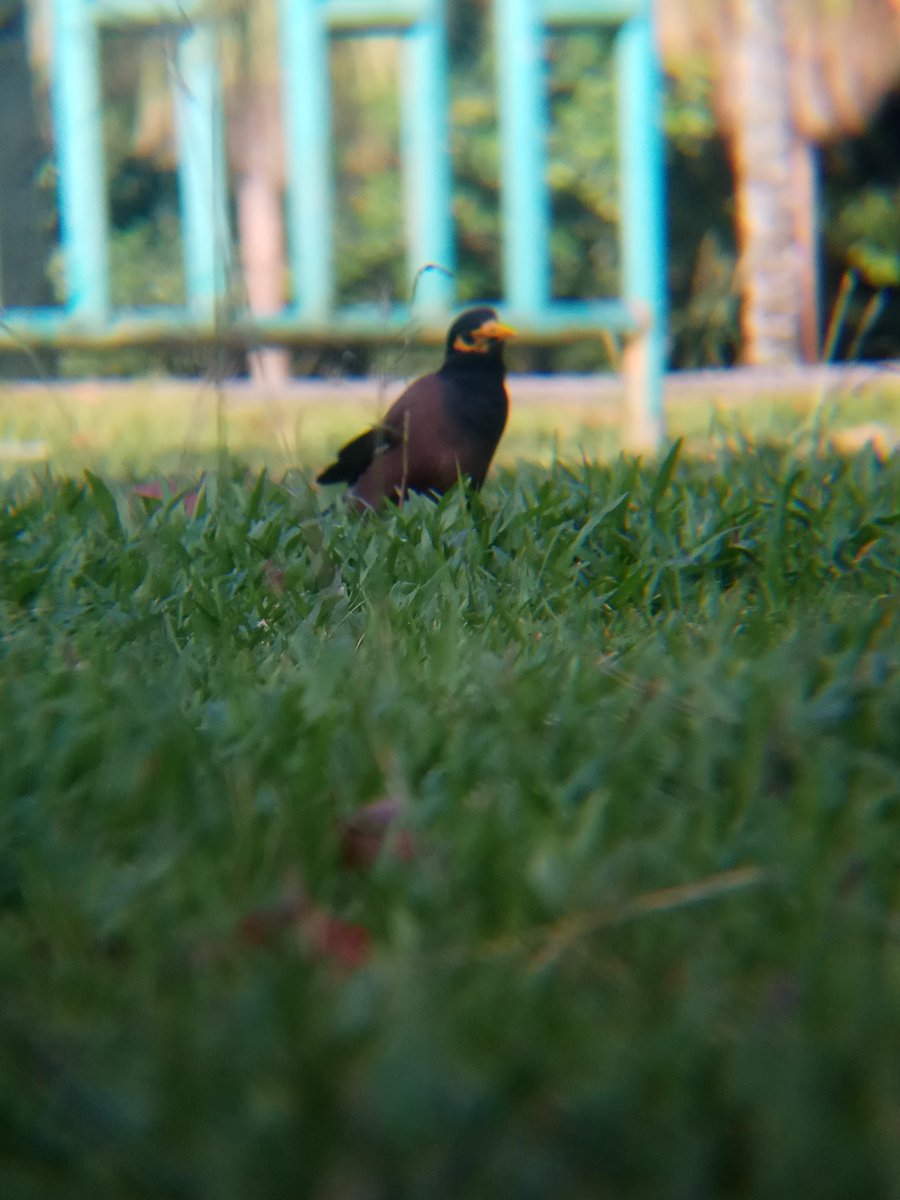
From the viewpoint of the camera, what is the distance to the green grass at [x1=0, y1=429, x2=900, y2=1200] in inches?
42.9

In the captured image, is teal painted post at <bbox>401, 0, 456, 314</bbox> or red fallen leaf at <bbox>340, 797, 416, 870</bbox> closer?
red fallen leaf at <bbox>340, 797, 416, 870</bbox>

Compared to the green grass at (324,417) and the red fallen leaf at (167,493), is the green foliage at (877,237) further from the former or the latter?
the red fallen leaf at (167,493)

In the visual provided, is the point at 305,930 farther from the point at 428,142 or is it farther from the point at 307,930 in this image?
the point at 428,142

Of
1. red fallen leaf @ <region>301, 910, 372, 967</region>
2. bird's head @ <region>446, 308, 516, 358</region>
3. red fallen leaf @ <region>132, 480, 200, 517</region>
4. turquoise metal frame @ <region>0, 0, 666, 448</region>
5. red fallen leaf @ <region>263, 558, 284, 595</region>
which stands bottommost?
red fallen leaf @ <region>301, 910, 372, 967</region>

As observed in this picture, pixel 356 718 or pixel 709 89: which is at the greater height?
pixel 709 89

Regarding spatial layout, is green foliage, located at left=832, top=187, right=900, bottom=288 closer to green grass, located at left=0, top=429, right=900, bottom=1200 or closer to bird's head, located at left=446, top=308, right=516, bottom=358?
bird's head, located at left=446, top=308, right=516, bottom=358

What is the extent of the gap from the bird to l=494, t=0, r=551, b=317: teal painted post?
7.20ft

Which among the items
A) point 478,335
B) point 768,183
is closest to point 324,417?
point 478,335

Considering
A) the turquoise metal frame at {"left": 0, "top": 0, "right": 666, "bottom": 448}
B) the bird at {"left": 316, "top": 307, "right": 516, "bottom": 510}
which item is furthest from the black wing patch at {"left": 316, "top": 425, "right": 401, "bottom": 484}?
the turquoise metal frame at {"left": 0, "top": 0, "right": 666, "bottom": 448}

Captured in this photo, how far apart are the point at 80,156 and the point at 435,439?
299 centimetres

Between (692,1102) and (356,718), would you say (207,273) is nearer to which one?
(356,718)

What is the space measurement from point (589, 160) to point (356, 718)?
1657 centimetres

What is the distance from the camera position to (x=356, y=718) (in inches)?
74.5

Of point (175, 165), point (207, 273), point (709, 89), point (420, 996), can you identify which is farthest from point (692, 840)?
point (709, 89)
